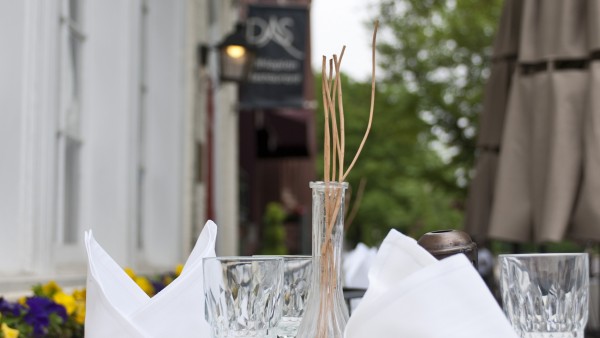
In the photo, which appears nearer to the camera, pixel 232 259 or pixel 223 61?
pixel 232 259

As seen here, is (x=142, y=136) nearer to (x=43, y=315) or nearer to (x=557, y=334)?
(x=43, y=315)

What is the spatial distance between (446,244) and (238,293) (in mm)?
281

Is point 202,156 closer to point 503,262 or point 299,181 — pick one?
point 503,262

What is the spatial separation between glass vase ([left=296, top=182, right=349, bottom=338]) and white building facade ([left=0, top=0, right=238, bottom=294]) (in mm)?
1343

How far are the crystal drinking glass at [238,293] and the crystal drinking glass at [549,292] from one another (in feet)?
1.12

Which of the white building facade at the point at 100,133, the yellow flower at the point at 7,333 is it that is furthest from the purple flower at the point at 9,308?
the white building facade at the point at 100,133

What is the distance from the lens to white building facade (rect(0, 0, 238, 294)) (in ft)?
8.34

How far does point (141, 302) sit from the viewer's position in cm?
136

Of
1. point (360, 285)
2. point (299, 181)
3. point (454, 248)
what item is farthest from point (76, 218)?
point (299, 181)

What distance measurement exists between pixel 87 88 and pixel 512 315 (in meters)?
2.63

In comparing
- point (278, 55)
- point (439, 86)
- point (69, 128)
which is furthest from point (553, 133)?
point (439, 86)

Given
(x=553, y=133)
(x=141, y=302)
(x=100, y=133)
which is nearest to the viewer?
(x=141, y=302)

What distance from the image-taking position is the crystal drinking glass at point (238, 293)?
117 cm

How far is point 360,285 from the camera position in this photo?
2.77 meters
